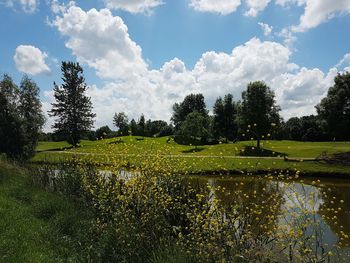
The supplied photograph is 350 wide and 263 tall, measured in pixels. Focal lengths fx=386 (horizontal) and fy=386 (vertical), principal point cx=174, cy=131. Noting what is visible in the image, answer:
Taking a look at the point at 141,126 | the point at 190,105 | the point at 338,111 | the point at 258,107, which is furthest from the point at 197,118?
the point at 141,126

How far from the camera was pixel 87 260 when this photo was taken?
8.41 m

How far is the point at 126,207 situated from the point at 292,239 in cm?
410

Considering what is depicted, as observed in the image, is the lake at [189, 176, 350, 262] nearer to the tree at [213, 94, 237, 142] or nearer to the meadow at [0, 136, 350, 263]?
the meadow at [0, 136, 350, 263]

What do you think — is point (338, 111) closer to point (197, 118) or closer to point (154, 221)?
point (197, 118)

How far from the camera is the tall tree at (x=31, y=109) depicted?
4369 cm

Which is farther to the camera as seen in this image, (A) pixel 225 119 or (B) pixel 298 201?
(A) pixel 225 119

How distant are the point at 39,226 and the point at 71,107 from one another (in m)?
70.8

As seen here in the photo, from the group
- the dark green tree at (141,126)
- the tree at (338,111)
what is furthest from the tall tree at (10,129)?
the dark green tree at (141,126)

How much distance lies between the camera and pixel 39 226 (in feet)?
34.7

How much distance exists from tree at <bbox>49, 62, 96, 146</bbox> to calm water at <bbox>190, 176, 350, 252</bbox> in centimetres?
5708

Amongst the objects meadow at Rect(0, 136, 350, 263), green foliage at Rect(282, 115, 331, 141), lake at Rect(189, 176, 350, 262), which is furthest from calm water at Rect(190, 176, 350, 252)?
green foliage at Rect(282, 115, 331, 141)

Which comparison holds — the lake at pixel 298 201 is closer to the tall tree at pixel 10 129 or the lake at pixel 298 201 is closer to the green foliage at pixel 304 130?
the tall tree at pixel 10 129

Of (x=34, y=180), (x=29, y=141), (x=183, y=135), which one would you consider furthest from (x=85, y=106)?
(x=34, y=180)

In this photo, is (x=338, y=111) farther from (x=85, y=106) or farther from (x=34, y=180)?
(x=85, y=106)
